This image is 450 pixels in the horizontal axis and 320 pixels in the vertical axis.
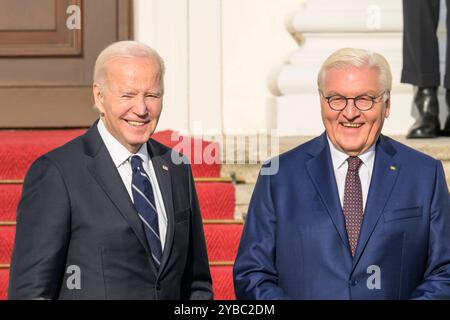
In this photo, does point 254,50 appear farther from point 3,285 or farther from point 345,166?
point 345,166

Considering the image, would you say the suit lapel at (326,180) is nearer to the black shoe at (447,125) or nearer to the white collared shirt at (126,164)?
the white collared shirt at (126,164)

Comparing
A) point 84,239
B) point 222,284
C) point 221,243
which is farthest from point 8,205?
point 84,239

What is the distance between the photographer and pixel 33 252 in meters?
3.22

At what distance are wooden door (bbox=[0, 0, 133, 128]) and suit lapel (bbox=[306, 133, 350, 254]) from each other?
357 centimetres

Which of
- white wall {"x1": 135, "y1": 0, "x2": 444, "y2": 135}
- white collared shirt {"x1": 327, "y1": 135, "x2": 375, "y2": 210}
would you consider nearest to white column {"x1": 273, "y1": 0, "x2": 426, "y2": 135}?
white wall {"x1": 135, "y1": 0, "x2": 444, "y2": 135}

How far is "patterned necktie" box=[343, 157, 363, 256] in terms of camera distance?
344cm

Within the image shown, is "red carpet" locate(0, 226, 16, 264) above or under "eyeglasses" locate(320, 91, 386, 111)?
under

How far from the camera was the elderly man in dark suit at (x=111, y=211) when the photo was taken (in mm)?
3244

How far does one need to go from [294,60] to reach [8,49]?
173 centimetres

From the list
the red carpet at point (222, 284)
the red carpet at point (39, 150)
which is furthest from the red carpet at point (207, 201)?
the red carpet at point (222, 284)

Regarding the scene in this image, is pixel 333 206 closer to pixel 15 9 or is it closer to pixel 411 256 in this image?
pixel 411 256

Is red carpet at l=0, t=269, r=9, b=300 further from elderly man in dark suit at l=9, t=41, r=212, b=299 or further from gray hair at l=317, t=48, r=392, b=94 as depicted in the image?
gray hair at l=317, t=48, r=392, b=94
